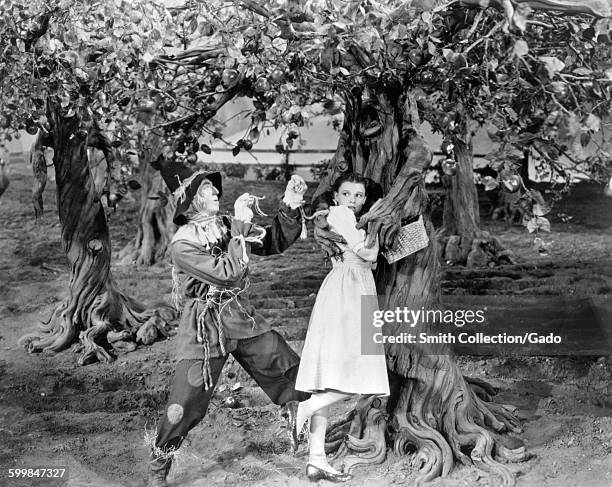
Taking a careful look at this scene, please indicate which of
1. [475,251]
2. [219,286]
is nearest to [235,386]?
[219,286]

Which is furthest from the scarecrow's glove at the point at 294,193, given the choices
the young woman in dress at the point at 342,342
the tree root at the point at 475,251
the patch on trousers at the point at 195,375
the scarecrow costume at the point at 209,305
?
the tree root at the point at 475,251

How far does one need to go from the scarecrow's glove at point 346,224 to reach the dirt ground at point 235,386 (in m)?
0.36

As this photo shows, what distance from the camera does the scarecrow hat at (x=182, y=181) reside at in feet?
11.2

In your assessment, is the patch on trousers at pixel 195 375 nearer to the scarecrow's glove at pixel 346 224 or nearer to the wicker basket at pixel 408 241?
the scarecrow's glove at pixel 346 224

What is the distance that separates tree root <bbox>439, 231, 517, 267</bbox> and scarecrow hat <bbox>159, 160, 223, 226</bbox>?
1502mm

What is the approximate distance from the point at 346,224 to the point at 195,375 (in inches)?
32.0

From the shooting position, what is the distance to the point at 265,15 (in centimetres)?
319

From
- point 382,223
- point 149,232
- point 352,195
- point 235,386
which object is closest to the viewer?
point 382,223

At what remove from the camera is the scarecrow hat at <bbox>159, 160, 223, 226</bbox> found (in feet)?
11.2

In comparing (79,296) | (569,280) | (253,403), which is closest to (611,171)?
(569,280)

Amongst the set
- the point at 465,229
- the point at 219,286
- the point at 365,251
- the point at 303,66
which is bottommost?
the point at 465,229

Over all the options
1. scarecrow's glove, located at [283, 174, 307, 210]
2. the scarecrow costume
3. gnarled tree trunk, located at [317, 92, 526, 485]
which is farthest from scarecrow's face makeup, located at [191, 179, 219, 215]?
gnarled tree trunk, located at [317, 92, 526, 485]

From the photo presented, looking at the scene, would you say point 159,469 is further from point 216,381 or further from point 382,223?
point 382,223

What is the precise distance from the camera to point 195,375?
3373 millimetres
